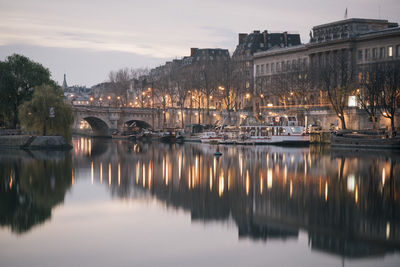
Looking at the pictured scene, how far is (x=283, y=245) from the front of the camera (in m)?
21.5

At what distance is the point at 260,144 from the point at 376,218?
60.0m

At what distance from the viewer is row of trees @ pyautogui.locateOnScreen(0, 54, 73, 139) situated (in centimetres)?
7144

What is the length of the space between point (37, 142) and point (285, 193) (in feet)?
147

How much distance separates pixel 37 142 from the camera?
71.3m

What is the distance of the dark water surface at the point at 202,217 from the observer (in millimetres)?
20484

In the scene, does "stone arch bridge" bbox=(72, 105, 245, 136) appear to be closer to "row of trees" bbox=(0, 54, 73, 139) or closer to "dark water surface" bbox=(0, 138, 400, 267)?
"row of trees" bbox=(0, 54, 73, 139)

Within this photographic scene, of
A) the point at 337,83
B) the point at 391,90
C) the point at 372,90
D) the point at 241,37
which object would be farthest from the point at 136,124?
the point at 391,90

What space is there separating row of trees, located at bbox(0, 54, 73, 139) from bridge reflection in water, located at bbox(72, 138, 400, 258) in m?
18.3

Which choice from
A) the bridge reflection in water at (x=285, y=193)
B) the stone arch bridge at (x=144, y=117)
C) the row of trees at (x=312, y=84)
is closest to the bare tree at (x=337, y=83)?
the row of trees at (x=312, y=84)

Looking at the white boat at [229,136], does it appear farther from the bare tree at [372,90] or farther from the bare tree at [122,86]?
the bare tree at [122,86]

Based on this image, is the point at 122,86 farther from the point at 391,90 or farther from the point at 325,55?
the point at 391,90

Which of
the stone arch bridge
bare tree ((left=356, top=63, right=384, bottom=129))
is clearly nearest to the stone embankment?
bare tree ((left=356, top=63, right=384, bottom=129))

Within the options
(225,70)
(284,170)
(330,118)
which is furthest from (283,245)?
(225,70)

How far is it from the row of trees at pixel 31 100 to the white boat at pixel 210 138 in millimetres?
21859
